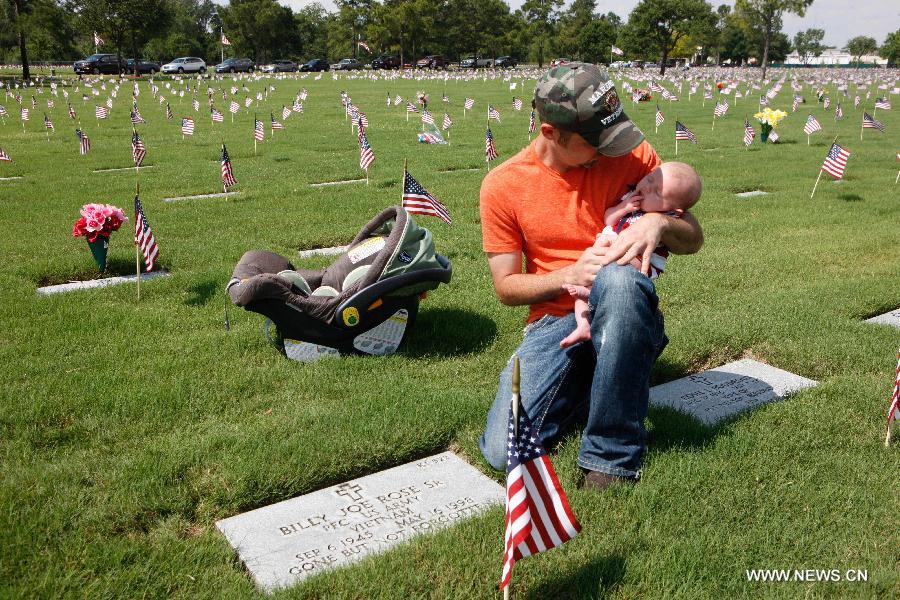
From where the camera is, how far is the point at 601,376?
280cm

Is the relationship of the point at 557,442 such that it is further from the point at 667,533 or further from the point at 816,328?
the point at 816,328

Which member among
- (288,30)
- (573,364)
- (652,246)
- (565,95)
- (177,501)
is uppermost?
(288,30)

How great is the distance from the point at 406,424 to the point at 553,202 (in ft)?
4.22

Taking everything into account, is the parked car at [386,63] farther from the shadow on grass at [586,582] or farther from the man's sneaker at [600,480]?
the shadow on grass at [586,582]

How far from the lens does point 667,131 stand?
19.3 metres

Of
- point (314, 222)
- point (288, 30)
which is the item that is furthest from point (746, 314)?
point (288, 30)

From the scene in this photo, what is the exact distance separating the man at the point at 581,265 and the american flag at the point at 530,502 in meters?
0.71

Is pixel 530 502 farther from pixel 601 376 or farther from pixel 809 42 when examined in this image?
pixel 809 42

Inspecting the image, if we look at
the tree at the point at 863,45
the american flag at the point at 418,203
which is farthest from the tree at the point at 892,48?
the american flag at the point at 418,203

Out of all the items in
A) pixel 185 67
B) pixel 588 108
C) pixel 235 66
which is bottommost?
pixel 588 108

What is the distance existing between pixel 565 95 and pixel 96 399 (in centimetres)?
285

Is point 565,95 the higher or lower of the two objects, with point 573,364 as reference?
higher

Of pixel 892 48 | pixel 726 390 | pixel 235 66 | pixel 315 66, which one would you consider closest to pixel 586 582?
pixel 726 390

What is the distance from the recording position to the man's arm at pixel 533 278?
286 cm
